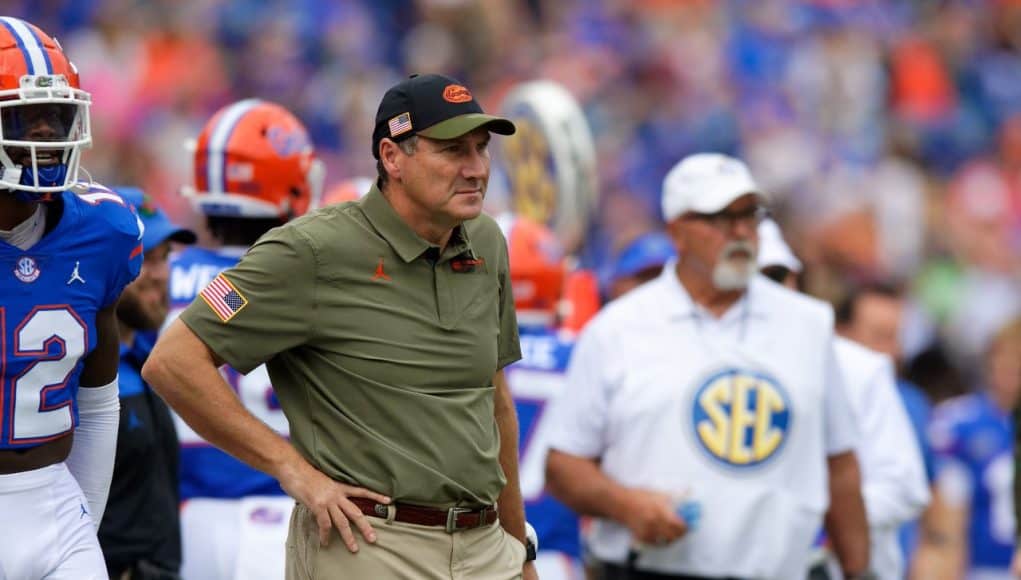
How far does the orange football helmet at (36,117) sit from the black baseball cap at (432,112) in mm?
782

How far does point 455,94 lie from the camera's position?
4848mm

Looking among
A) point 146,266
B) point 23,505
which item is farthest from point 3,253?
point 146,266

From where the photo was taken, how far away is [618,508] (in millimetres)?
6680

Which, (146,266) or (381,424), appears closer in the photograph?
(381,424)

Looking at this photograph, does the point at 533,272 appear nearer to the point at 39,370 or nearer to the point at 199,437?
the point at 199,437

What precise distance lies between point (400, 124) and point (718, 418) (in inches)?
91.4

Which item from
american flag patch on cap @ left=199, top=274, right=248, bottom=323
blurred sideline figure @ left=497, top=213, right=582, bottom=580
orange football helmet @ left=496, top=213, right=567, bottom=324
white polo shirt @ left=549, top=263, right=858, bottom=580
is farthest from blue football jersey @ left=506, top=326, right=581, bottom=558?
american flag patch on cap @ left=199, top=274, right=248, bottom=323

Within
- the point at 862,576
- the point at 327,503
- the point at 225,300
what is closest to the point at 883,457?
the point at 862,576

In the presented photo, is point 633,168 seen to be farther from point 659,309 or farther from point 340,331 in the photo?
point 340,331

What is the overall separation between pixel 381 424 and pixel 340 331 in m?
0.26

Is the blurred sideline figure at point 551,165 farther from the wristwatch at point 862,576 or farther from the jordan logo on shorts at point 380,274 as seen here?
the jordan logo on shorts at point 380,274

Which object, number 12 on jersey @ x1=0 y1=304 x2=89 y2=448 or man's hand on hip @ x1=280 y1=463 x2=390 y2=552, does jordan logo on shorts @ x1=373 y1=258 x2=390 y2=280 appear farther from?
number 12 on jersey @ x1=0 y1=304 x2=89 y2=448

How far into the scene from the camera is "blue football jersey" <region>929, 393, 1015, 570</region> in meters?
9.78

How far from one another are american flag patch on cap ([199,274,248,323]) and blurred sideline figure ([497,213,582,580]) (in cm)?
273
